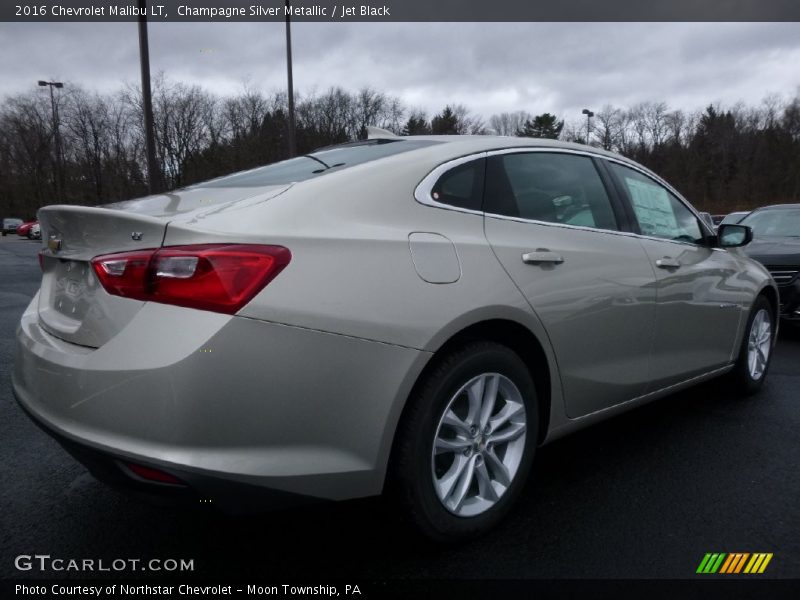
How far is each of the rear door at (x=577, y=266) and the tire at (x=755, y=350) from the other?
1465 mm

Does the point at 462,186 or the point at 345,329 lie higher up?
the point at 462,186

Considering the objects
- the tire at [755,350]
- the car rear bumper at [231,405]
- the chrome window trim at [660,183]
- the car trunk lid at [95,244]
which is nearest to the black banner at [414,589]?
the car rear bumper at [231,405]

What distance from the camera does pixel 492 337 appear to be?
7.81ft

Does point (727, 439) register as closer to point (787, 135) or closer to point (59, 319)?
point (59, 319)

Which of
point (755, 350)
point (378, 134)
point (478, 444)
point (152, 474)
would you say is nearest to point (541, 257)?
point (478, 444)

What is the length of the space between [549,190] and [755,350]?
8.09 feet

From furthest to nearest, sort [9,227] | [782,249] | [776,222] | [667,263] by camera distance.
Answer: [9,227], [776,222], [782,249], [667,263]

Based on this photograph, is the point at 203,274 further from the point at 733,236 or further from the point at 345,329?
the point at 733,236

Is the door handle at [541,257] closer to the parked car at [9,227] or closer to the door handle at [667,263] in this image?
the door handle at [667,263]

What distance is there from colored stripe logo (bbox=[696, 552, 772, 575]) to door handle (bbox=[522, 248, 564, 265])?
1.23 m

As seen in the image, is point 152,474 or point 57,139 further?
point 57,139

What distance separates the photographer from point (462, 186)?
2.50m

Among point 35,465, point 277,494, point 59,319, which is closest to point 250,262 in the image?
point 277,494

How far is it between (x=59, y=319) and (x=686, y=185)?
6424 cm
